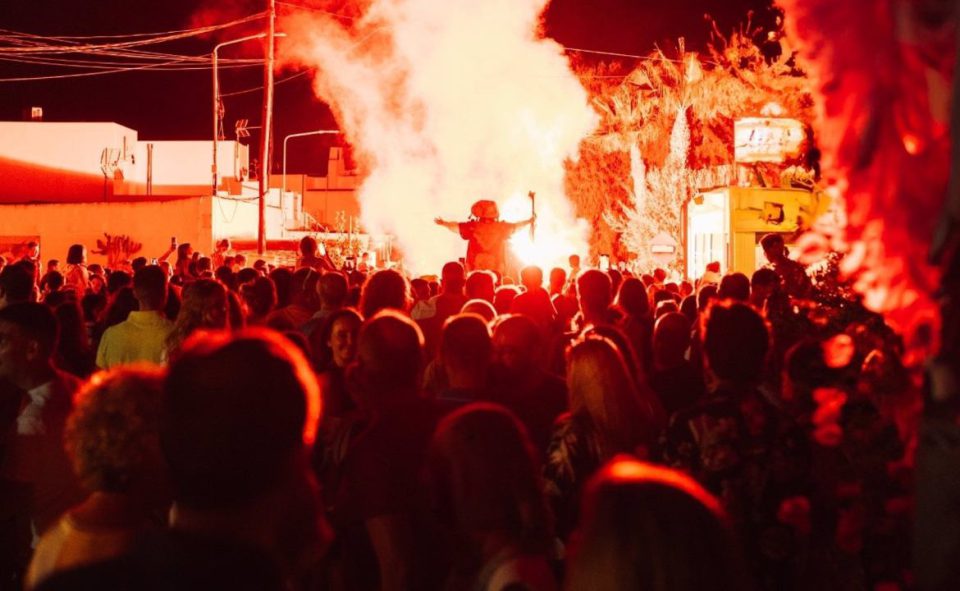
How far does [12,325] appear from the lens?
192 inches

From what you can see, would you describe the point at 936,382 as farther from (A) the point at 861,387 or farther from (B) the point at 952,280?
(A) the point at 861,387

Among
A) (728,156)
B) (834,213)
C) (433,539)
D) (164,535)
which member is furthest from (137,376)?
(728,156)

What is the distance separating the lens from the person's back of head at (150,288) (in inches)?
267

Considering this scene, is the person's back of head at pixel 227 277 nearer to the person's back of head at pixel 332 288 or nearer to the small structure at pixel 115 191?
the person's back of head at pixel 332 288

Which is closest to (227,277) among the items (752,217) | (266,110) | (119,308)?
(119,308)

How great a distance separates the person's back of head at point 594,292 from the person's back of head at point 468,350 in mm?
2954

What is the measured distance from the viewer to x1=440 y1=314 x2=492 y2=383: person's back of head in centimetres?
499

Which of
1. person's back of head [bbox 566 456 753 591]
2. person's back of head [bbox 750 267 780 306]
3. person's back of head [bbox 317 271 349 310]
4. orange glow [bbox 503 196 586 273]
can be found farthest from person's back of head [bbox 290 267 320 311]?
orange glow [bbox 503 196 586 273]

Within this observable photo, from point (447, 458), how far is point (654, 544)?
44.8 inches

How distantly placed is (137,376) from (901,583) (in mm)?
2763

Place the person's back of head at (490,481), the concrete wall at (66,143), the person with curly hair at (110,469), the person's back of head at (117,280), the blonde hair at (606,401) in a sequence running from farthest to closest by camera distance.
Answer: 1. the concrete wall at (66,143)
2. the person's back of head at (117,280)
3. the blonde hair at (606,401)
4. the person's back of head at (490,481)
5. the person with curly hair at (110,469)

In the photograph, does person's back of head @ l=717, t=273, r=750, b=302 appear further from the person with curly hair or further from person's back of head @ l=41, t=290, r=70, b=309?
the person with curly hair

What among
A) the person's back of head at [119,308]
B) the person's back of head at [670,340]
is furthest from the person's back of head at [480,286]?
the person's back of head at [670,340]

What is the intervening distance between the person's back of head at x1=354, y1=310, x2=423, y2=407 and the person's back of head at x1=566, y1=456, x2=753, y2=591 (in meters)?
2.23
